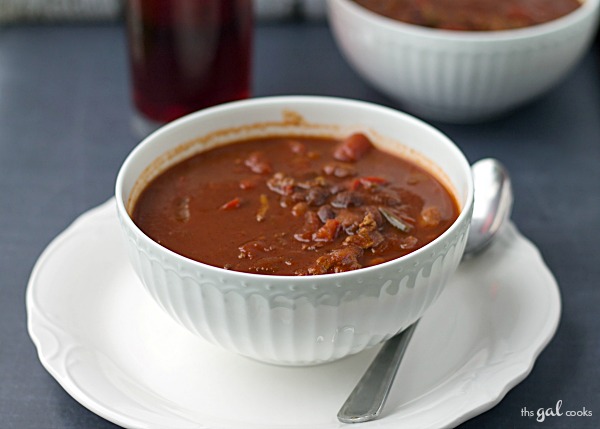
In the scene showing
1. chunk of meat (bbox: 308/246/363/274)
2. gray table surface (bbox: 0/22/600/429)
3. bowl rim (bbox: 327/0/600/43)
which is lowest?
gray table surface (bbox: 0/22/600/429)

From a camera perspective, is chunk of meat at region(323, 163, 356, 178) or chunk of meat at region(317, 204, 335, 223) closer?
chunk of meat at region(317, 204, 335, 223)

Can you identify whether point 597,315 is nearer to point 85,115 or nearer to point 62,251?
point 62,251

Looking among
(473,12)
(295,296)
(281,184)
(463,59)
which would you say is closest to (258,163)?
(281,184)

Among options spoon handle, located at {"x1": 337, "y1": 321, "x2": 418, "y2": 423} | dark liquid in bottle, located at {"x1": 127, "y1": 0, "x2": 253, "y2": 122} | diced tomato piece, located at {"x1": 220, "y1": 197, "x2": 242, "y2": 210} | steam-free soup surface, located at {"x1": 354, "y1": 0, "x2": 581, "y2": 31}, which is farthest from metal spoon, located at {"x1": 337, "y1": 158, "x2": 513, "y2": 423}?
dark liquid in bottle, located at {"x1": 127, "y1": 0, "x2": 253, "y2": 122}

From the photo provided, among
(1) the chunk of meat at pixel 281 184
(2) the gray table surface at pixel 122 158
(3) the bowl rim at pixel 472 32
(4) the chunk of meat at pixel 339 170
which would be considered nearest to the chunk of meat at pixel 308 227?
(1) the chunk of meat at pixel 281 184

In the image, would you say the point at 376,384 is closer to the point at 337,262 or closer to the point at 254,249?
the point at 337,262

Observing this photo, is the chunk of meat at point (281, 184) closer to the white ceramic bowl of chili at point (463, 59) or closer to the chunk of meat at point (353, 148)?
the chunk of meat at point (353, 148)

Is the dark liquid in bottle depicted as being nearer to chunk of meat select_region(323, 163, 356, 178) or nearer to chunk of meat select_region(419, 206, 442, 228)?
chunk of meat select_region(323, 163, 356, 178)

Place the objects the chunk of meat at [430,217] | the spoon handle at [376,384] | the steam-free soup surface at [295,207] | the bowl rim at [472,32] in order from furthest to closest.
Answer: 1. the bowl rim at [472,32]
2. the chunk of meat at [430,217]
3. the steam-free soup surface at [295,207]
4. the spoon handle at [376,384]
